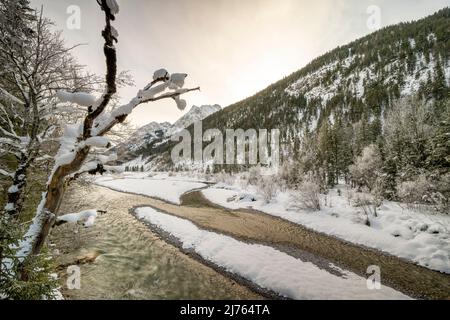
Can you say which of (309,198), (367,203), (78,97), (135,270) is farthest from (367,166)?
(78,97)

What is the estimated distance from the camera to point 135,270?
963 cm

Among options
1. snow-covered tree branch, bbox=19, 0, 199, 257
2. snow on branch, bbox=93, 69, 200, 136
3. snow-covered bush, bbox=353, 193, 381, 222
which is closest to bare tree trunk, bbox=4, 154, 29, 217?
snow-covered tree branch, bbox=19, 0, 199, 257

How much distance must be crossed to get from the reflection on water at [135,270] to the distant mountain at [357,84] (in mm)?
57043

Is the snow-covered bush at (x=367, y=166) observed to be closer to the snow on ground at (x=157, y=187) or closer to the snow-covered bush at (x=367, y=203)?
the snow-covered bush at (x=367, y=203)

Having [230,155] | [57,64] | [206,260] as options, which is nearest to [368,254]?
[206,260]

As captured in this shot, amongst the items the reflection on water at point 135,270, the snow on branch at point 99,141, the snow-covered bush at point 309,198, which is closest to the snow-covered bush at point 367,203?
the snow-covered bush at point 309,198

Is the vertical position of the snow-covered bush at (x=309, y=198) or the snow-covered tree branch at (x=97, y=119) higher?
the snow-covered tree branch at (x=97, y=119)

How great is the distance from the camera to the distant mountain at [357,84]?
285 feet

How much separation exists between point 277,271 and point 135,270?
5.85 m

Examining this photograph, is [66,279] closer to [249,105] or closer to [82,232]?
[82,232]

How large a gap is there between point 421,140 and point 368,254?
864 inches

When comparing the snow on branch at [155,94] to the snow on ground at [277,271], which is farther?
the snow on ground at [277,271]

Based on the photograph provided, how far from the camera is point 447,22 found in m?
102

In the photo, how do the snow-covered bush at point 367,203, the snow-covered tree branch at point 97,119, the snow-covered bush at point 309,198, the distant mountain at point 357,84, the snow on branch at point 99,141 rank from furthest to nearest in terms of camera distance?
the distant mountain at point 357,84
the snow-covered bush at point 309,198
the snow-covered bush at point 367,203
the snow on branch at point 99,141
the snow-covered tree branch at point 97,119
